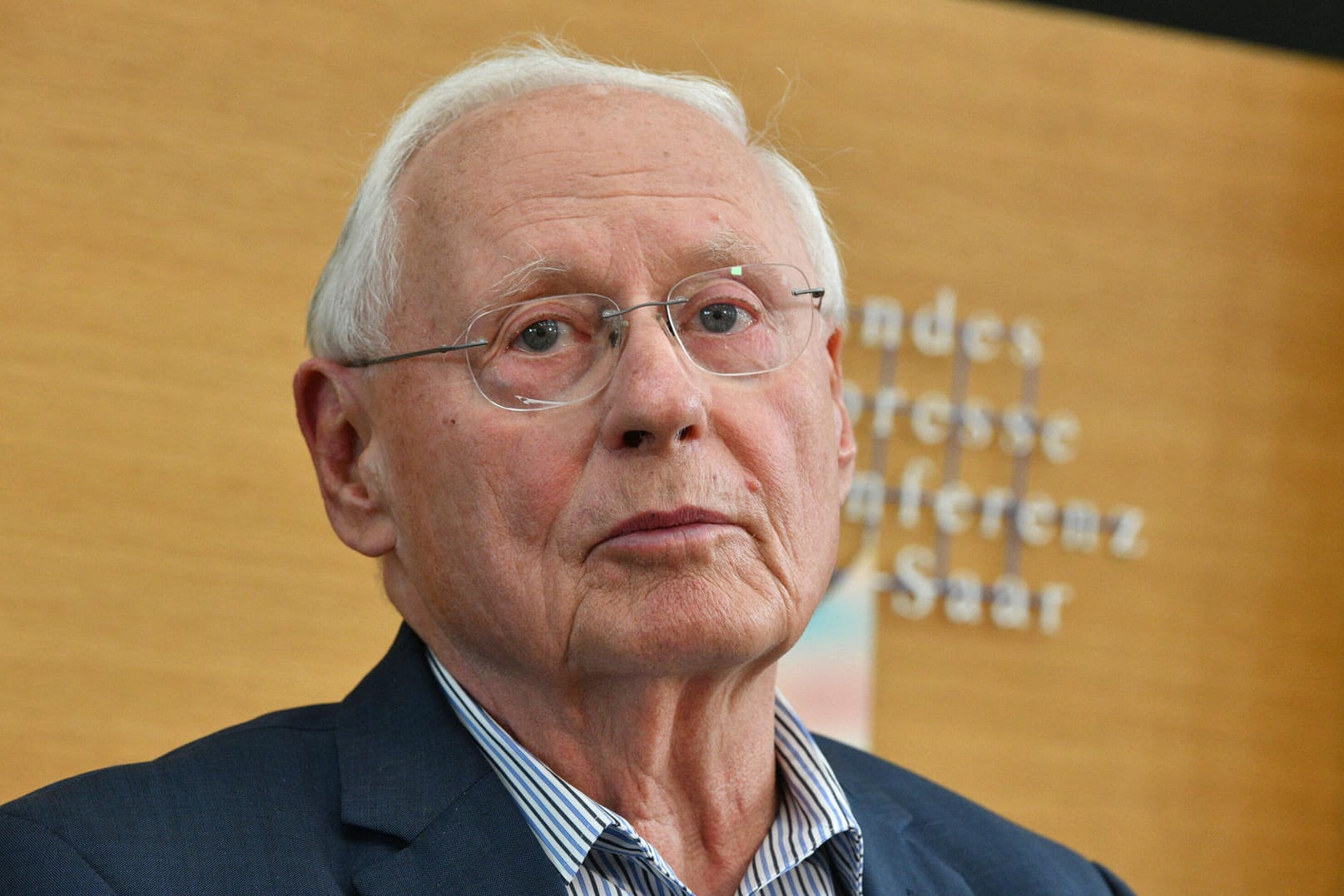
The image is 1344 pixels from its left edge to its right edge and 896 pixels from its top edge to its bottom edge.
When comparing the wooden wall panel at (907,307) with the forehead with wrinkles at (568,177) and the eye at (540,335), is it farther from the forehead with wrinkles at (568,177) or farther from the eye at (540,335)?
the eye at (540,335)

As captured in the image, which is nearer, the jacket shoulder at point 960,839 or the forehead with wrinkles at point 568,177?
the forehead with wrinkles at point 568,177

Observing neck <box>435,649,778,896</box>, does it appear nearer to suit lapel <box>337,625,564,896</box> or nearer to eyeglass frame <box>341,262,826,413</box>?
suit lapel <box>337,625,564,896</box>

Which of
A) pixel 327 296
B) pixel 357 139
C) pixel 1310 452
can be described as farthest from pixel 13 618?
pixel 1310 452

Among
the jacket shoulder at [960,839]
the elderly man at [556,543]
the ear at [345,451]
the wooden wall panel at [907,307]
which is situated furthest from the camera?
the wooden wall panel at [907,307]

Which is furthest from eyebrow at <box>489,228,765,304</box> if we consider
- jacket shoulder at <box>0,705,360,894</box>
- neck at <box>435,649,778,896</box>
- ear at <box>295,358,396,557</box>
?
jacket shoulder at <box>0,705,360,894</box>

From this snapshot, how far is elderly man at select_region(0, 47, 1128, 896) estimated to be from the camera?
133 centimetres

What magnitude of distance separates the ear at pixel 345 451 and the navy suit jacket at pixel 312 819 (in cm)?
12

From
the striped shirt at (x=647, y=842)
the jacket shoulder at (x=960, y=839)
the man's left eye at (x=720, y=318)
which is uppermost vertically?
the man's left eye at (x=720, y=318)

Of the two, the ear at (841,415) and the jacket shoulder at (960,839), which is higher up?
the ear at (841,415)

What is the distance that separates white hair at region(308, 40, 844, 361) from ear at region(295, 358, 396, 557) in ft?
0.11

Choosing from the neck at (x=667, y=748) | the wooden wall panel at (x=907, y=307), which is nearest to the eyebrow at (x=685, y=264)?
the neck at (x=667, y=748)

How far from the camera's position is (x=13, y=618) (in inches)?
115

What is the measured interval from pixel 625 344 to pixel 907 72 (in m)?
2.62

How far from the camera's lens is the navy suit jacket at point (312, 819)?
1243 millimetres
